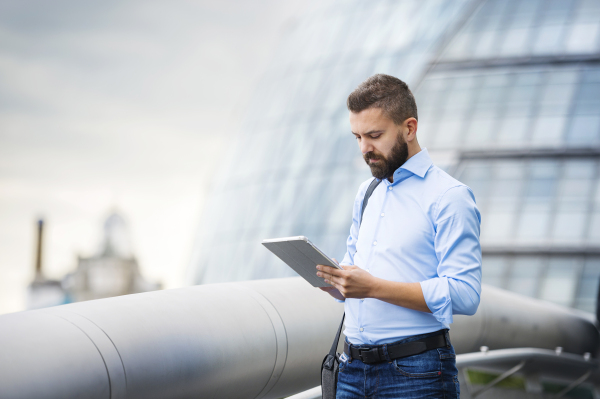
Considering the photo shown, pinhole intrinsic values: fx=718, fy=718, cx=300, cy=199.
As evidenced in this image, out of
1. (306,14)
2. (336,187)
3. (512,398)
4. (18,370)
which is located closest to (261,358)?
(18,370)

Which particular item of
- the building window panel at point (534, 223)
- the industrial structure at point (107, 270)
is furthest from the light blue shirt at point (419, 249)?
the industrial structure at point (107, 270)

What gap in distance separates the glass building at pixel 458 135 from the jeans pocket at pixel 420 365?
53.1 feet

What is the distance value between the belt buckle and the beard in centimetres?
69

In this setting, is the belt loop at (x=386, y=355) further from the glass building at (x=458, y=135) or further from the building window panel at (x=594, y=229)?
the building window panel at (x=594, y=229)

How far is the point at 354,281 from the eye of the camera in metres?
2.62

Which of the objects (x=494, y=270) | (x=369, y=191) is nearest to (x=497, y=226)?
(x=494, y=270)

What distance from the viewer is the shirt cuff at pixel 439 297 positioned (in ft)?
8.61

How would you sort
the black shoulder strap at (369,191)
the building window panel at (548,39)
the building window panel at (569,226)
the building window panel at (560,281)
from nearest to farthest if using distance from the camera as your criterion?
the black shoulder strap at (369,191) → the building window panel at (560,281) → the building window panel at (569,226) → the building window panel at (548,39)

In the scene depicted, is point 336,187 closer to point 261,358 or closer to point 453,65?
point 453,65

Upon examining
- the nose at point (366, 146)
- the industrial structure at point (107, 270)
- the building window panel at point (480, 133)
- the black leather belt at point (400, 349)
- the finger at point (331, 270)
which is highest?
the building window panel at point (480, 133)

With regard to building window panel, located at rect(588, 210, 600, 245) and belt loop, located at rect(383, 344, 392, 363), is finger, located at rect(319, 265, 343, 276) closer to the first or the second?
belt loop, located at rect(383, 344, 392, 363)

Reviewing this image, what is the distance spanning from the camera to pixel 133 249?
286 ft

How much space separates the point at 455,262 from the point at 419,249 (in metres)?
0.18

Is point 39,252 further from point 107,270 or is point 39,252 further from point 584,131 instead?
point 584,131
